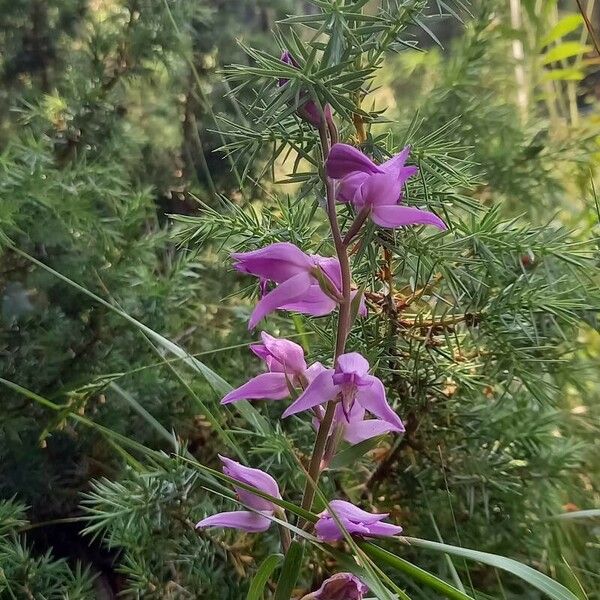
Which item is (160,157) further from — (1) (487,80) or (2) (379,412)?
(2) (379,412)

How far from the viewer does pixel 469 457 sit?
0.54m

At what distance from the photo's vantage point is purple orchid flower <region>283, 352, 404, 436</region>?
1.07ft

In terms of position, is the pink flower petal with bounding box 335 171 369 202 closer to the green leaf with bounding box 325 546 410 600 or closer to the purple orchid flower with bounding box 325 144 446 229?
the purple orchid flower with bounding box 325 144 446 229

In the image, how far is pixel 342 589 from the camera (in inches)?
14.8

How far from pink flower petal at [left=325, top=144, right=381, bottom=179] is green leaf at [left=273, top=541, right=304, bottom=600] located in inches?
7.3

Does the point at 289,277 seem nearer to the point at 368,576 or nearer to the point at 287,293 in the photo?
the point at 287,293

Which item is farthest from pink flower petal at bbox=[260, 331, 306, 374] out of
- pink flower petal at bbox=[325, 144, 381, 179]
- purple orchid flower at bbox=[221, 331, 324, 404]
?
pink flower petal at bbox=[325, 144, 381, 179]

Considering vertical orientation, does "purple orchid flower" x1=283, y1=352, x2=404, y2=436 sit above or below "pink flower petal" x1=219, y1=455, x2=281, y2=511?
above

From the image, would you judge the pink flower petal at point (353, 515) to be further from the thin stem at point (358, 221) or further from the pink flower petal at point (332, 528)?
the thin stem at point (358, 221)

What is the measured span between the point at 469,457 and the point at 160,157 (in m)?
0.50

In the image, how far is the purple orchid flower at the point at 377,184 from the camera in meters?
0.33

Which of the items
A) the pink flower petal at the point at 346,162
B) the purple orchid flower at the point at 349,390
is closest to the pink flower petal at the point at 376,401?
the purple orchid flower at the point at 349,390

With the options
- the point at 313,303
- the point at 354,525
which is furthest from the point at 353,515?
the point at 313,303

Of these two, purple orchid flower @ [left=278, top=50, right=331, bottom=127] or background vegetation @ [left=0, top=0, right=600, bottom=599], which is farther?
background vegetation @ [left=0, top=0, right=600, bottom=599]
